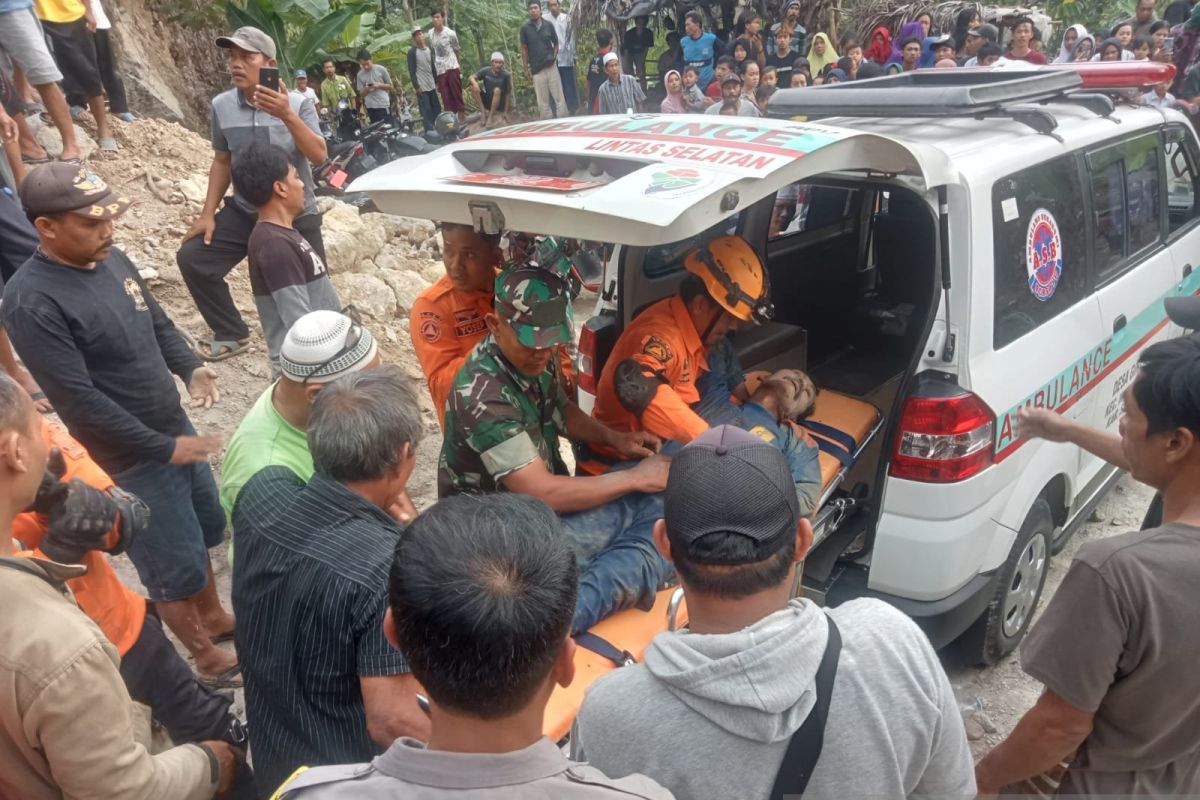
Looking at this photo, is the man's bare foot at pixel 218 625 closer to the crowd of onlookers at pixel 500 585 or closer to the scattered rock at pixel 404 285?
the crowd of onlookers at pixel 500 585

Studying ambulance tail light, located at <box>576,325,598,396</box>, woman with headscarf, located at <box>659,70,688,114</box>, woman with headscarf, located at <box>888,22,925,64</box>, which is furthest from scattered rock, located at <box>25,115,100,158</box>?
woman with headscarf, located at <box>888,22,925,64</box>

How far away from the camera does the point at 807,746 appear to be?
126 cm

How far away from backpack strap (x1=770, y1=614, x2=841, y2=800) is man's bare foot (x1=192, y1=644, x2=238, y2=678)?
2924mm

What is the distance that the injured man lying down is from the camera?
3.00 m

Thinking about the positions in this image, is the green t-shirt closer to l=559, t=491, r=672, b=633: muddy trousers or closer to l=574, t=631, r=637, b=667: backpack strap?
l=559, t=491, r=672, b=633: muddy trousers

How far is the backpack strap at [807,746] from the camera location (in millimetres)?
1254

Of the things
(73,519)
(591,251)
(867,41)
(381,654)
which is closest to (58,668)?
(381,654)

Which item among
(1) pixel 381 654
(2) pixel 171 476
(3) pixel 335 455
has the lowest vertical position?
(2) pixel 171 476

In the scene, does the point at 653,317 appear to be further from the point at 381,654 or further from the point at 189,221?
the point at 189,221

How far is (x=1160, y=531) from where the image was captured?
1.57 m

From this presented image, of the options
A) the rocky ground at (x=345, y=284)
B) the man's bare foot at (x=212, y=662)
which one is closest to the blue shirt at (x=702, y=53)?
the rocky ground at (x=345, y=284)

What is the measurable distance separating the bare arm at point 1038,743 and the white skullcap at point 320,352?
6.45ft

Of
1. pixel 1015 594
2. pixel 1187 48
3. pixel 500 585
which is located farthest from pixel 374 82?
pixel 500 585

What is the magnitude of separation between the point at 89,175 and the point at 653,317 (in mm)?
2184
